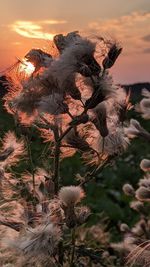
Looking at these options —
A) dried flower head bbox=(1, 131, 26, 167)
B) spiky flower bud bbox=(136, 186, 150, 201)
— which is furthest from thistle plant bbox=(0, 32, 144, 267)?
spiky flower bud bbox=(136, 186, 150, 201)

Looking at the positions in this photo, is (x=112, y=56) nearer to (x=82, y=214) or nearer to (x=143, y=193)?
(x=82, y=214)

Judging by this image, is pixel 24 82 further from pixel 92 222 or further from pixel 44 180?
pixel 92 222

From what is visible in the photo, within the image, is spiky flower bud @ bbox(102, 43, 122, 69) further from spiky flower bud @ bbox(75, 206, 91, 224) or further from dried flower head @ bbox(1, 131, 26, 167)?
dried flower head @ bbox(1, 131, 26, 167)

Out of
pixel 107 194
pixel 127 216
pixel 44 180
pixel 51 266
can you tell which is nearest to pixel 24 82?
pixel 44 180

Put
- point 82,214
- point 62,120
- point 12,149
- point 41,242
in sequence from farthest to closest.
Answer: point 12,149, point 62,120, point 82,214, point 41,242

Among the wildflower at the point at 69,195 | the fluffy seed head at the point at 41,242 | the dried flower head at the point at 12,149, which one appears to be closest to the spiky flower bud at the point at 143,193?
the dried flower head at the point at 12,149

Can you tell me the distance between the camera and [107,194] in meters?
15.1

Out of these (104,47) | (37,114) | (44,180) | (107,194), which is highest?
(107,194)

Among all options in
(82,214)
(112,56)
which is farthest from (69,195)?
(112,56)

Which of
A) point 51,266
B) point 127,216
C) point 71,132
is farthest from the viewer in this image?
point 127,216

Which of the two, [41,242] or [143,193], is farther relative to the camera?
[143,193]

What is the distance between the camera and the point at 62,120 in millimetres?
3801

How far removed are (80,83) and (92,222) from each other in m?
7.40

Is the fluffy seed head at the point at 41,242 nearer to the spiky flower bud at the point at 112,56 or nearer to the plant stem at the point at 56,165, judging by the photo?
the plant stem at the point at 56,165
